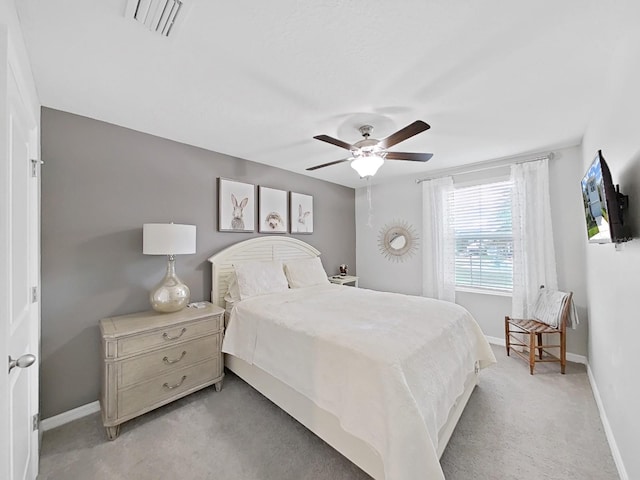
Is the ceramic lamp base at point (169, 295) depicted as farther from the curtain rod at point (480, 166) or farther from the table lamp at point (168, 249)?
the curtain rod at point (480, 166)

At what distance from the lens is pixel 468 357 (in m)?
2.13

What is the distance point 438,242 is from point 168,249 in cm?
356

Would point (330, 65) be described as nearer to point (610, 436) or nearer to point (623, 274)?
point (623, 274)

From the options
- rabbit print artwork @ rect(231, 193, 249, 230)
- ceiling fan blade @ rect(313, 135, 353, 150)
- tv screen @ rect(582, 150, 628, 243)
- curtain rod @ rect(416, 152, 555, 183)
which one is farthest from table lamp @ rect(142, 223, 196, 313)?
curtain rod @ rect(416, 152, 555, 183)

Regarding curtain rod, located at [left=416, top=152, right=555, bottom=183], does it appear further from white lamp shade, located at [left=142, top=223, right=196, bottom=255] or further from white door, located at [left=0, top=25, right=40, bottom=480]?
white door, located at [left=0, top=25, right=40, bottom=480]

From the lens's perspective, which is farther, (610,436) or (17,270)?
(610,436)

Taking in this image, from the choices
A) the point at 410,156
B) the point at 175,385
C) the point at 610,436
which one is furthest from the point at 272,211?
the point at 610,436

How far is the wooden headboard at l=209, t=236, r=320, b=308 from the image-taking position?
3.05 m

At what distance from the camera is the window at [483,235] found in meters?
3.57

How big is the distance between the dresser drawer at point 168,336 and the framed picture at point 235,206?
1.21 meters

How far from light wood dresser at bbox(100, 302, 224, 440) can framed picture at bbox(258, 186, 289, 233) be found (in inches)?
57.1

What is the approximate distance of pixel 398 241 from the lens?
15.1ft

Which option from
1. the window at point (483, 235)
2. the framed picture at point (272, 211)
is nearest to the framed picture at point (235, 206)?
the framed picture at point (272, 211)

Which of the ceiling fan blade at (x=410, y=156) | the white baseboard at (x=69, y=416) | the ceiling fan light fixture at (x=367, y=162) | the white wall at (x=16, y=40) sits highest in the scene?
the white wall at (x=16, y=40)
